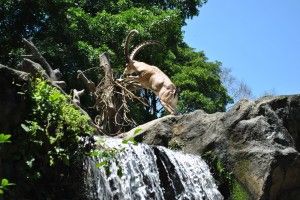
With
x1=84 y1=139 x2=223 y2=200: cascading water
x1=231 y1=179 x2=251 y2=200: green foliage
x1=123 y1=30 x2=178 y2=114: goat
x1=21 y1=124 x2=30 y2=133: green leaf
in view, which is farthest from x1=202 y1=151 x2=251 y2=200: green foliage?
x1=21 y1=124 x2=30 y2=133: green leaf

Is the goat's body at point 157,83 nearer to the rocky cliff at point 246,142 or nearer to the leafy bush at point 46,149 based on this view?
the rocky cliff at point 246,142

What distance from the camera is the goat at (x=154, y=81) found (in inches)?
504

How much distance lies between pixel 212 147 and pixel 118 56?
7893 mm

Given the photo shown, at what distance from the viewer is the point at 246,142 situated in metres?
10.3

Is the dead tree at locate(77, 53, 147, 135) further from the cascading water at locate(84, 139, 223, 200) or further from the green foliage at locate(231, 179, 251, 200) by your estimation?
the green foliage at locate(231, 179, 251, 200)

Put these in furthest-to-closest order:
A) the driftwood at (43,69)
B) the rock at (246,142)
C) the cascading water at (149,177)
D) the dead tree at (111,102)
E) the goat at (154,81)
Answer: the goat at (154,81)
the dead tree at (111,102)
the rock at (246,142)
the driftwood at (43,69)
the cascading water at (149,177)

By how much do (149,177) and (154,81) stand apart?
4.76 metres

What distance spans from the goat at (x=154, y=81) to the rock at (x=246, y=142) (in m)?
1.64

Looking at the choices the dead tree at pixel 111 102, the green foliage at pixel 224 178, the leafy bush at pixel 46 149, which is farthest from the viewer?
the dead tree at pixel 111 102

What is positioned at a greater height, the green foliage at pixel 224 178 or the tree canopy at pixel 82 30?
the tree canopy at pixel 82 30

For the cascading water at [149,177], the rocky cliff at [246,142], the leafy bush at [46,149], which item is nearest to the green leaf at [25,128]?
the leafy bush at [46,149]

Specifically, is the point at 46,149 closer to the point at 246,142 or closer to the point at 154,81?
the point at 246,142

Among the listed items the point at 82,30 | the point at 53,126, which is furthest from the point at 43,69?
the point at 82,30

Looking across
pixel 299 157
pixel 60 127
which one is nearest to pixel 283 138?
pixel 299 157
